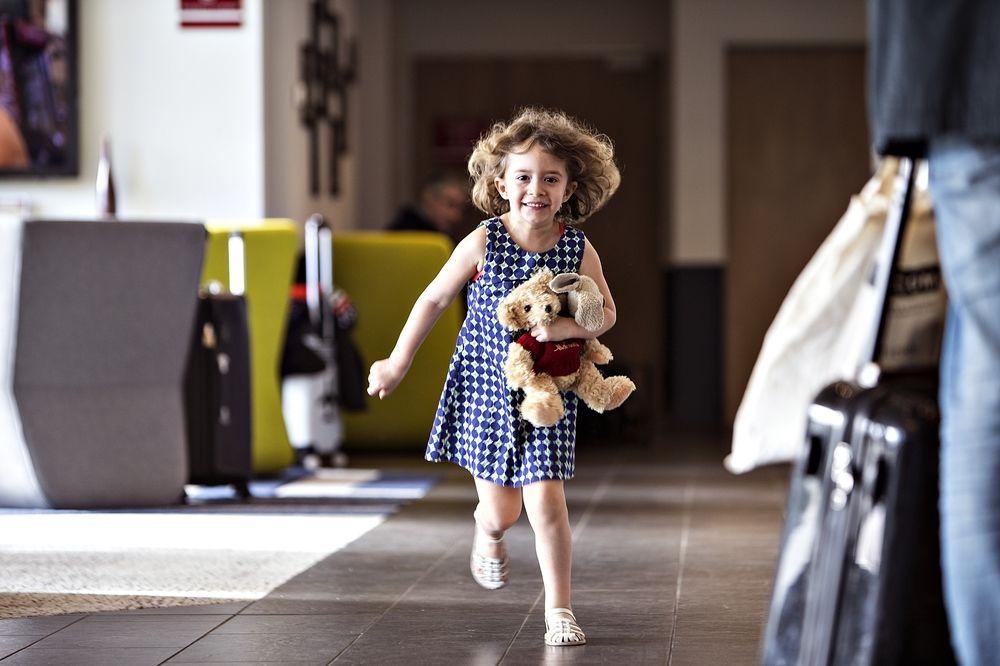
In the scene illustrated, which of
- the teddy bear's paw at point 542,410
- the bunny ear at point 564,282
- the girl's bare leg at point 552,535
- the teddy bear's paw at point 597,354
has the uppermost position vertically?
the bunny ear at point 564,282

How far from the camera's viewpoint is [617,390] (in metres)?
2.56

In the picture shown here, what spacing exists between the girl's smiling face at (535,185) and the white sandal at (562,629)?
26.7 inches

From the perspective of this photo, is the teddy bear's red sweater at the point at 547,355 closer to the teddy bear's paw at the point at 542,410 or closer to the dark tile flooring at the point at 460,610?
the teddy bear's paw at the point at 542,410

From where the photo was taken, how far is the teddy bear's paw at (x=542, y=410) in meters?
2.46

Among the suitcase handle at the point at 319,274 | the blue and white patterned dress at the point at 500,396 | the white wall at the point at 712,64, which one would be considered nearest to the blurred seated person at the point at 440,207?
the suitcase handle at the point at 319,274

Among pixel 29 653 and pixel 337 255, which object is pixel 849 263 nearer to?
pixel 29 653

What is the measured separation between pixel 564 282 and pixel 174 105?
3616mm

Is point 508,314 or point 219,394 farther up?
point 508,314

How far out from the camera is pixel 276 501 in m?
4.55

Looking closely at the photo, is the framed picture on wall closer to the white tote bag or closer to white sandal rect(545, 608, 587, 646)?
white sandal rect(545, 608, 587, 646)

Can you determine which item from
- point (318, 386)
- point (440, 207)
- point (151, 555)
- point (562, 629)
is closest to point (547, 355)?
point (562, 629)

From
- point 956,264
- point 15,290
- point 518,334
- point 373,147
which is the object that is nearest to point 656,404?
point 373,147

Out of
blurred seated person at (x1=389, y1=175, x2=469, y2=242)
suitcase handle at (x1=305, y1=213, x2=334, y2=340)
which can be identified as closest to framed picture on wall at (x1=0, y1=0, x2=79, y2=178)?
suitcase handle at (x1=305, y1=213, x2=334, y2=340)

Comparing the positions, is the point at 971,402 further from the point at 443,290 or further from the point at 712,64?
the point at 712,64
